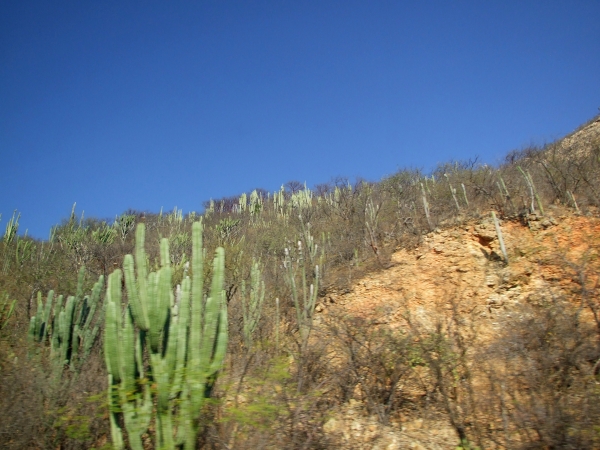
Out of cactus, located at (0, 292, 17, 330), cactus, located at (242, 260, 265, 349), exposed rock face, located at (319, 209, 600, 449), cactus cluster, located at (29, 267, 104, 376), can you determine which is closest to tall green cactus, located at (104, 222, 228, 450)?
cactus cluster, located at (29, 267, 104, 376)

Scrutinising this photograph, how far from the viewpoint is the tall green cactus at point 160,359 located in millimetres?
3766

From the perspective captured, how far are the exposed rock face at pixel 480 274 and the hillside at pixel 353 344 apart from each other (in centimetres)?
4

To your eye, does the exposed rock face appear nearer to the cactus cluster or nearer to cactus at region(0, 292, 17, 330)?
the cactus cluster

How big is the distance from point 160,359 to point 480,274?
7529 millimetres

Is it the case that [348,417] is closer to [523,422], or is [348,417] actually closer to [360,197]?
[523,422]

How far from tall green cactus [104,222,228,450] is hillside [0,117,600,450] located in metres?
0.02

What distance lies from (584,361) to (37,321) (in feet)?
25.7

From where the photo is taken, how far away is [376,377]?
6219 millimetres

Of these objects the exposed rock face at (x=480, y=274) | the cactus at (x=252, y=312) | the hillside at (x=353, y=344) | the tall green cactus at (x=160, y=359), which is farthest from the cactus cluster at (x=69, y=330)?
the exposed rock face at (x=480, y=274)

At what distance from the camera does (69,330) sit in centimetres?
577

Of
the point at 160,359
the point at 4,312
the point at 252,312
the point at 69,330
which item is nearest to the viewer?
the point at 160,359

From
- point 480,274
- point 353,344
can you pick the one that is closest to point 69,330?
point 353,344

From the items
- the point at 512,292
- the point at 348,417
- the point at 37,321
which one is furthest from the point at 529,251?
the point at 37,321

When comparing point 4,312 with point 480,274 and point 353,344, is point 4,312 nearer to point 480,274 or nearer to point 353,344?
point 353,344
